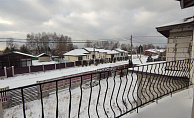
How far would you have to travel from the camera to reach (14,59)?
1255 cm

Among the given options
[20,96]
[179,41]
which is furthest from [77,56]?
[179,41]

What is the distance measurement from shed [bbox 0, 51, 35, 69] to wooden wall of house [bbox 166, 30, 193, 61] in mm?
16407

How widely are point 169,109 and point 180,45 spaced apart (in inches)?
117

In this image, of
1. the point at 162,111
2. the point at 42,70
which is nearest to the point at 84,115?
the point at 162,111

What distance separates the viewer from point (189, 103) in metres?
1.72

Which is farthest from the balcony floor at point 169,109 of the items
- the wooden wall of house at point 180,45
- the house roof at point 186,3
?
the house roof at point 186,3

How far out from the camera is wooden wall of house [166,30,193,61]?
10.5ft

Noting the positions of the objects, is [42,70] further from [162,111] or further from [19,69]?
[162,111]

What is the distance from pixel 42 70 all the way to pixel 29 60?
3763mm

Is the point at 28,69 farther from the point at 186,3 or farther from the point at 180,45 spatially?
the point at 186,3

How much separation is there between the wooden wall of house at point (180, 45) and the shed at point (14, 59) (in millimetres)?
16407

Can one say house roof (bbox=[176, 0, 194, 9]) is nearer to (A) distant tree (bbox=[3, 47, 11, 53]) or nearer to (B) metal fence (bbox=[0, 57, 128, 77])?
(B) metal fence (bbox=[0, 57, 128, 77])

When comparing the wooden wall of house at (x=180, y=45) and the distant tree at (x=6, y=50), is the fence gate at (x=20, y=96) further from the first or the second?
the distant tree at (x=6, y=50)

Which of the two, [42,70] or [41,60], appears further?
[41,60]
